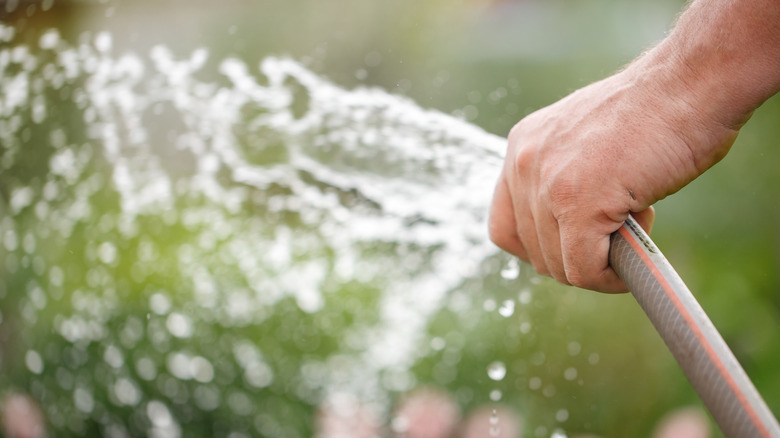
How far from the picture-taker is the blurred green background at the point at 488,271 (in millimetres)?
1527

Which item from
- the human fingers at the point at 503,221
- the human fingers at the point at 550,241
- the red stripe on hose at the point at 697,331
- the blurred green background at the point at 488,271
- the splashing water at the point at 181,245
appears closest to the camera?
the red stripe on hose at the point at 697,331

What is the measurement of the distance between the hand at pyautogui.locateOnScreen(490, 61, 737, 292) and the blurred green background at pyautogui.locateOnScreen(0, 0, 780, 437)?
2.36 feet

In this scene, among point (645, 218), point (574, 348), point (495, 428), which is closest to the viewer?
point (645, 218)

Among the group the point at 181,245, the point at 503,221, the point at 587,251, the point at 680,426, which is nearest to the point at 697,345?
the point at 587,251

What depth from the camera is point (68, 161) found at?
187cm

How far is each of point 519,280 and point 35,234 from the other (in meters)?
1.34

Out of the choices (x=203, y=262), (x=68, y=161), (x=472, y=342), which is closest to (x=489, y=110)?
(x=472, y=342)

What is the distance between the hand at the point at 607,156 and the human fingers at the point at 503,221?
0.26 ft

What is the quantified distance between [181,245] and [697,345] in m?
1.53

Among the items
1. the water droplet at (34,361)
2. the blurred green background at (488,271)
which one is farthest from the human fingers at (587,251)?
the water droplet at (34,361)

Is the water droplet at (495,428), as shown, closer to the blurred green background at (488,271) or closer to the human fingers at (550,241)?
the blurred green background at (488,271)

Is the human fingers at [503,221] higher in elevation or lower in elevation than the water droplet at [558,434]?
higher

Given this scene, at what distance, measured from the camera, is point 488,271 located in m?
1.50

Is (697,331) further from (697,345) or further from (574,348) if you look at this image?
(574,348)
